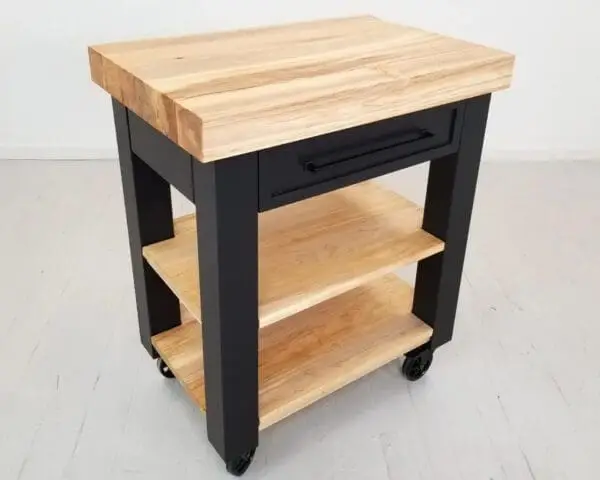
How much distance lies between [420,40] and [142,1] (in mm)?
1269

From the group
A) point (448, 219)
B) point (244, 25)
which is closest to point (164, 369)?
point (448, 219)

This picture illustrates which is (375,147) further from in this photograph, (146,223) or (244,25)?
(244,25)

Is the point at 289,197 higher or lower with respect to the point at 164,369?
higher

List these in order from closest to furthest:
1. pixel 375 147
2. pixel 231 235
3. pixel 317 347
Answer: pixel 231 235 → pixel 375 147 → pixel 317 347

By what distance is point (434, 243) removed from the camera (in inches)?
46.5

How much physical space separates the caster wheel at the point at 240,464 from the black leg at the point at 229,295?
0.02m

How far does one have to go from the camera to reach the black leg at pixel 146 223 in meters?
1.07

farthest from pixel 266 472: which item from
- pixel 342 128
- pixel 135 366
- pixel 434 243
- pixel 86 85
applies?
pixel 86 85

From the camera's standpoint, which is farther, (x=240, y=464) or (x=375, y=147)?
(x=240, y=464)

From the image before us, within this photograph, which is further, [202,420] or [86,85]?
[86,85]

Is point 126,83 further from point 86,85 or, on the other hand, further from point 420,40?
point 86,85

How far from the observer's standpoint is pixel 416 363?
4.39 ft

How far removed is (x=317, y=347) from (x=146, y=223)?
40 cm

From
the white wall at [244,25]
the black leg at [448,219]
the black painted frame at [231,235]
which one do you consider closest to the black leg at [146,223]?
the black painted frame at [231,235]
